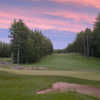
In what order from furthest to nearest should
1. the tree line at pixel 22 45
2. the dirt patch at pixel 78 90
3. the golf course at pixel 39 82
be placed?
the tree line at pixel 22 45 < the dirt patch at pixel 78 90 < the golf course at pixel 39 82

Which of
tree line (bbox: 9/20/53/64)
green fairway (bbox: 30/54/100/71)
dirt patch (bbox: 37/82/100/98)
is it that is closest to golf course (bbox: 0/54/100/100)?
dirt patch (bbox: 37/82/100/98)

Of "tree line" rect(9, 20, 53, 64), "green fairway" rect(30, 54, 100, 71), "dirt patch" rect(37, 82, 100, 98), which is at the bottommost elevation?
"green fairway" rect(30, 54, 100, 71)

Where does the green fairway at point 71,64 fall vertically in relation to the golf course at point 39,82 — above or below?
below

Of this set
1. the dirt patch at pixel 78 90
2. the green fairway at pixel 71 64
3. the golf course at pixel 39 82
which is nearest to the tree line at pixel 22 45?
the green fairway at pixel 71 64

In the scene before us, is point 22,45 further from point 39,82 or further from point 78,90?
point 78,90

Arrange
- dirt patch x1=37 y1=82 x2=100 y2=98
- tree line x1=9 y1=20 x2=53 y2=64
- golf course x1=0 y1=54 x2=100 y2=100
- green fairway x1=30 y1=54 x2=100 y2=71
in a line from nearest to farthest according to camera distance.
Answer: golf course x1=0 y1=54 x2=100 y2=100 < dirt patch x1=37 y1=82 x2=100 y2=98 < green fairway x1=30 y1=54 x2=100 y2=71 < tree line x1=9 y1=20 x2=53 y2=64

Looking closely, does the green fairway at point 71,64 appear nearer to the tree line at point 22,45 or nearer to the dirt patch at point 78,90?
the tree line at point 22,45

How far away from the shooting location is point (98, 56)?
53375 millimetres

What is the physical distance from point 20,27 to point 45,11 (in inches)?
834

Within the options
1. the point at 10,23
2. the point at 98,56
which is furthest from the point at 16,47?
the point at 98,56

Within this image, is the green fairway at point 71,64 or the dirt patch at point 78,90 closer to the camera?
the dirt patch at point 78,90

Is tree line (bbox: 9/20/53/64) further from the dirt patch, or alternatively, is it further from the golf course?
the dirt patch

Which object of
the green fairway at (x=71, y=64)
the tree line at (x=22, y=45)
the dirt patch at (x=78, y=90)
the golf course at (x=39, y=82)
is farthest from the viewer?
the tree line at (x=22, y=45)

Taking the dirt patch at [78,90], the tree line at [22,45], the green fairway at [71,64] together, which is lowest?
the green fairway at [71,64]
